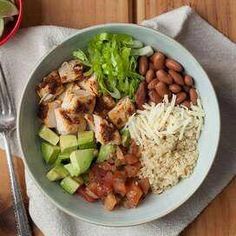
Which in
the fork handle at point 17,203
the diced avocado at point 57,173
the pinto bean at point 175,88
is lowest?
the fork handle at point 17,203

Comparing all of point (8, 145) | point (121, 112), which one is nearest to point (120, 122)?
point (121, 112)

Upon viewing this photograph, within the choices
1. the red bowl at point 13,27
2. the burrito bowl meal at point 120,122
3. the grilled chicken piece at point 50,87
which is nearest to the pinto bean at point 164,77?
the burrito bowl meal at point 120,122

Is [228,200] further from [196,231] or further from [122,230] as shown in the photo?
[122,230]

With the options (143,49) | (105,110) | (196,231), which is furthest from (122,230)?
(143,49)

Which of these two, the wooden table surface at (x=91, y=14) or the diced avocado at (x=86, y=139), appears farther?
the wooden table surface at (x=91, y=14)

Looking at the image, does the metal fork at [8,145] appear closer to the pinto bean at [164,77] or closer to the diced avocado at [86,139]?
the diced avocado at [86,139]

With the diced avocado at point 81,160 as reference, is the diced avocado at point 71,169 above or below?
below

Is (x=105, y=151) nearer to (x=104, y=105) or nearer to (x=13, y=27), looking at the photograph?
(x=104, y=105)

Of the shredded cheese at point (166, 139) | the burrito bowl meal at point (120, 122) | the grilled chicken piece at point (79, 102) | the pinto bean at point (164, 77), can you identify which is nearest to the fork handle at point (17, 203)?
the burrito bowl meal at point (120, 122)
